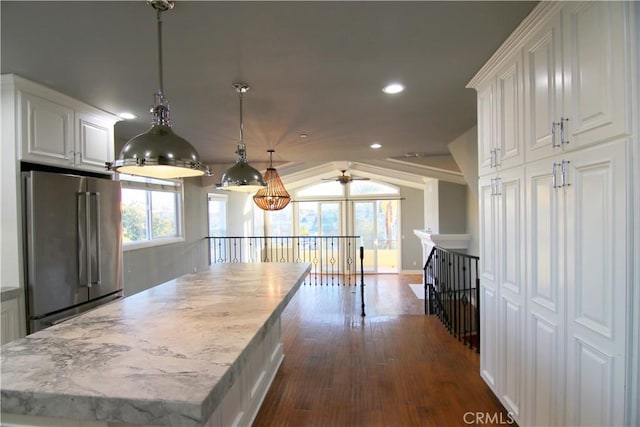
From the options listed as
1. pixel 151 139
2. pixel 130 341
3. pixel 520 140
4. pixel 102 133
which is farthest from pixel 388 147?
pixel 130 341

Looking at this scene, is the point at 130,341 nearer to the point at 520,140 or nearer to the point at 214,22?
the point at 214,22

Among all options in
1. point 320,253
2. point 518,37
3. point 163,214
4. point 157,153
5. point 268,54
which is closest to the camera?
point 157,153

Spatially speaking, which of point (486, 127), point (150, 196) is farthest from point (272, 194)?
point (486, 127)

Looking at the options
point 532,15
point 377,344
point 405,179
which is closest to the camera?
point 532,15

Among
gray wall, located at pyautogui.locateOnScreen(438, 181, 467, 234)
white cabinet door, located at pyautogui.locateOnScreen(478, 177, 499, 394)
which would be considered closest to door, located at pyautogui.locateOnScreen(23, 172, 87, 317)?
white cabinet door, located at pyautogui.locateOnScreen(478, 177, 499, 394)

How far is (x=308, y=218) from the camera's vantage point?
11031mm

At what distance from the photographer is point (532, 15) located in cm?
170

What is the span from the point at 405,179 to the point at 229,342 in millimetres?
8487

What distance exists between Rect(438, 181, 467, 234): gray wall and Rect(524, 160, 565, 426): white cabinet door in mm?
5457

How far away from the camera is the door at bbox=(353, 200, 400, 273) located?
1065 centimetres

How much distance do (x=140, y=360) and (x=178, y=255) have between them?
15.9 feet

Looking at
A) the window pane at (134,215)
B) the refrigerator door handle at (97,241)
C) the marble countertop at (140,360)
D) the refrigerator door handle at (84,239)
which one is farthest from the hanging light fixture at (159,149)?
the window pane at (134,215)

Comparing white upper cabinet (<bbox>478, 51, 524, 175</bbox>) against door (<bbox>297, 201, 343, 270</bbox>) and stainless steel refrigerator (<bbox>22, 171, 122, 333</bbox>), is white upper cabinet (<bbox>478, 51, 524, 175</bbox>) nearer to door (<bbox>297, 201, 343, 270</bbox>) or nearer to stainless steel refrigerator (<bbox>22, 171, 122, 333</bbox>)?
stainless steel refrigerator (<bbox>22, 171, 122, 333</bbox>)

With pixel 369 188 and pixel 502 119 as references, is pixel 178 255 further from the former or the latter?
pixel 369 188
